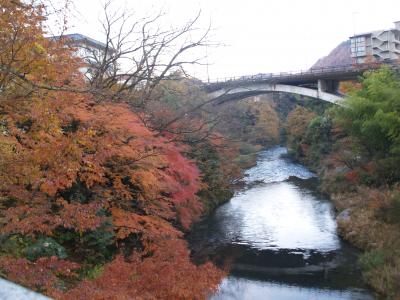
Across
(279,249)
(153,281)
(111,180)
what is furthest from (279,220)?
(153,281)

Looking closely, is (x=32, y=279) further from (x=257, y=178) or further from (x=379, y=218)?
(x=257, y=178)

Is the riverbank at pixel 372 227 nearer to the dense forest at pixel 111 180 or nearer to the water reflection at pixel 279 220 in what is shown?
the dense forest at pixel 111 180

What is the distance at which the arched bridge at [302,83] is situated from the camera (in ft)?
111

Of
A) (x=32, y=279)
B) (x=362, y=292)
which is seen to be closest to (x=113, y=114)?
(x=32, y=279)

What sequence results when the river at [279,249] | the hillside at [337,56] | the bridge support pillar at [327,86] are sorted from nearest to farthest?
1. the river at [279,249]
2. the bridge support pillar at [327,86]
3. the hillside at [337,56]

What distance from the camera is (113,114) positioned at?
37.6ft

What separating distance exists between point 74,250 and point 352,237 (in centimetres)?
1145

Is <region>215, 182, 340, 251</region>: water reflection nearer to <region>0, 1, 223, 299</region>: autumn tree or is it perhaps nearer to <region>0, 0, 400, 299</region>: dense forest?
<region>0, 0, 400, 299</region>: dense forest

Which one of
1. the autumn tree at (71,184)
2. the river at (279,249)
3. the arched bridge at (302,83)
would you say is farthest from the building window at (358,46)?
the autumn tree at (71,184)

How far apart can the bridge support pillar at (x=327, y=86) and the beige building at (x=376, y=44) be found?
97.6 feet

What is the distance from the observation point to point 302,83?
128ft

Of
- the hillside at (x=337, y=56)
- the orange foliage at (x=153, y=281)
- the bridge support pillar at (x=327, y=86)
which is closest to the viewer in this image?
the orange foliage at (x=153, y=281)

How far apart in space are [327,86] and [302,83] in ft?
8.99

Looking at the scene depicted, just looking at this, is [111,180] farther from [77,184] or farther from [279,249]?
[279,249]
